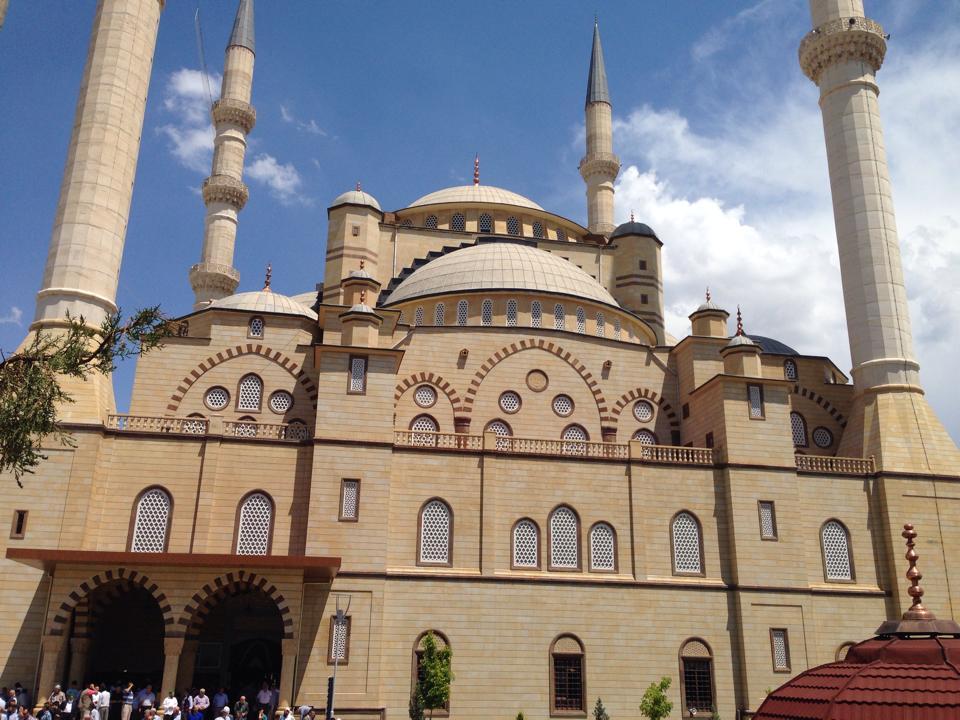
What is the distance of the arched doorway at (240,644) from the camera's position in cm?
1975

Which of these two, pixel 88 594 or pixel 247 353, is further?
pixel 247 353

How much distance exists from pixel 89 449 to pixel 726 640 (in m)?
15.1

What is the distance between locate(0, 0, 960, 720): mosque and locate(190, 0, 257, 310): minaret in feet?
35.4

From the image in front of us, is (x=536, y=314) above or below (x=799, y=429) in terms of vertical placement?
above

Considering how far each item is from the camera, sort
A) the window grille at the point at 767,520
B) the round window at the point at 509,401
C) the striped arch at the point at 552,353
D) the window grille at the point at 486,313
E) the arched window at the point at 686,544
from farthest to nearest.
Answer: the window grille at the point at 486,313 < the striped arch at the point at 552,353 < the round window at the point at 509,401 < the window grille at the point at 767,520 < the arched window at the point at 686,544

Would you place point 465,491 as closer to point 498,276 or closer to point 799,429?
point 498,276

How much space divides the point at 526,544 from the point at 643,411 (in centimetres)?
674

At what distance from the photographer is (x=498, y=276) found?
2619 cm

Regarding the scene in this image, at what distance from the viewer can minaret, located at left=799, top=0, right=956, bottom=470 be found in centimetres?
2336

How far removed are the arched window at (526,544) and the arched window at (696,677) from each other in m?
4.03

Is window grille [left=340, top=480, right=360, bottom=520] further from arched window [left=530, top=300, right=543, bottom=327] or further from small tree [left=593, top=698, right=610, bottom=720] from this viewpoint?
arched window [left=530, top=300, right=543, bottom=327]

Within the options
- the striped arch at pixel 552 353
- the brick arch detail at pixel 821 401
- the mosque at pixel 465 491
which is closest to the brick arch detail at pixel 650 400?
the mosque at pixel 465 491

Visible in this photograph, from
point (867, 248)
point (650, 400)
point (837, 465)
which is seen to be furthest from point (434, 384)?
point (867, 248)

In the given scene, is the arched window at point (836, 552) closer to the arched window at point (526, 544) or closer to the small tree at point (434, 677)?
the arched window at point (526, 544)
